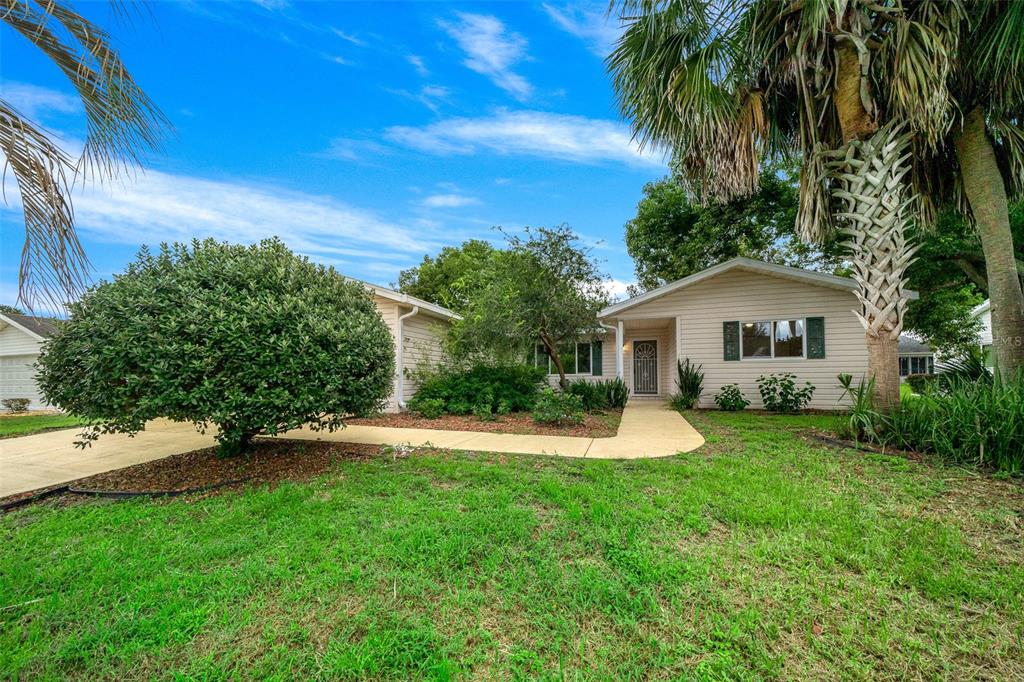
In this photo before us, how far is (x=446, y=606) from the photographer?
226cm

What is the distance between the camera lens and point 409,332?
11125 mm

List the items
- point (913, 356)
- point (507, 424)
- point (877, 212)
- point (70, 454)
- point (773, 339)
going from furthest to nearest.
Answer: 1. point (913, 356)
2. point (773, 339)
3. point (507, 424)
4. point (70, 454)
5. point (877, 212)

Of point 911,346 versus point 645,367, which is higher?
point 911,346

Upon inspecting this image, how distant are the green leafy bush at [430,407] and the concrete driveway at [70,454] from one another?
3.97 m

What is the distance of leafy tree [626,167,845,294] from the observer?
15.7 m

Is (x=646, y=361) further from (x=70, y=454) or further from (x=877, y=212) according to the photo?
(x=70, y=454)

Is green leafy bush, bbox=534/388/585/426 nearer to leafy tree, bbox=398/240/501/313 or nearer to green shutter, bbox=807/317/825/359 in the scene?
green shutter, bbox=807/317/825/359

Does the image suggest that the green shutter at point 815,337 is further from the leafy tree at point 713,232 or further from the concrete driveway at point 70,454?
the concrete driveway at point 70,454

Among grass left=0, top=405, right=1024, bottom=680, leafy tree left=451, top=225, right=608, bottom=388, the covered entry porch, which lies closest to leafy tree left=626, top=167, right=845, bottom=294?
the covered entry porch

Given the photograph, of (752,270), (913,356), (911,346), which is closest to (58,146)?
(752,270)

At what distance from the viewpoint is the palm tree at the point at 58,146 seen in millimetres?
1746

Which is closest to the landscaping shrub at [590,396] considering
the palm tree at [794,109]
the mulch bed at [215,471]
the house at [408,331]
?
the house at [408,331]

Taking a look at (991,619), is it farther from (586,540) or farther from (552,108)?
(552,108)

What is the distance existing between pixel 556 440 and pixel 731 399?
6401mm
